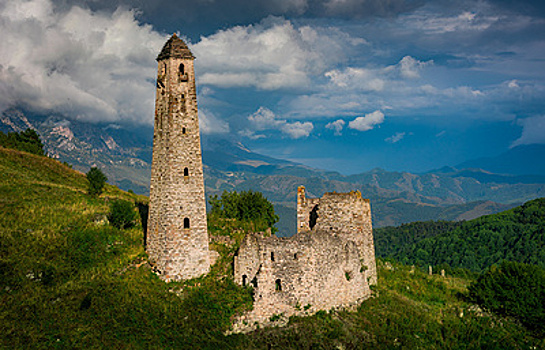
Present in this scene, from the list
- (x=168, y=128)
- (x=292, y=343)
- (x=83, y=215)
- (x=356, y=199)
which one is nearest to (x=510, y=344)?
(x=356, y=199)

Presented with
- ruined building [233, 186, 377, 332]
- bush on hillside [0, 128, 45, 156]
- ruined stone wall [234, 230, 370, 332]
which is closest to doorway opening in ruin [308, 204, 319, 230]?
ruined building [233, 186, 377, 332]

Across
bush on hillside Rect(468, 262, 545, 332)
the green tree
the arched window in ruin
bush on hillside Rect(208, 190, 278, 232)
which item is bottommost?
bush on hillside Rect(468, 262, 545, 332)

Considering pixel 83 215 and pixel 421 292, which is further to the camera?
pixel 421 292

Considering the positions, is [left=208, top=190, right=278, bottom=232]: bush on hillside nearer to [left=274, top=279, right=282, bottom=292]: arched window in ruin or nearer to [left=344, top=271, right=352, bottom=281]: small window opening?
[left=344, top=271, right=352, bottom=281]: small window opening

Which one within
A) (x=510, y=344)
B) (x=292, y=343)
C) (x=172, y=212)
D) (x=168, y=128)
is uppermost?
(x=168, y=128)

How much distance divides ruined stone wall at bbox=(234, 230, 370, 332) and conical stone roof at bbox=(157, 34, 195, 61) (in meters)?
14.1

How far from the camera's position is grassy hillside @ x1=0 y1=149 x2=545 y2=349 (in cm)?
2444

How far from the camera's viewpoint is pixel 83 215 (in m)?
39.6

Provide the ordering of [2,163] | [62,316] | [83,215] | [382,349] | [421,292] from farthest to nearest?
[2,163] < [421,292] < [83,215] < [382,349] < [62,316]

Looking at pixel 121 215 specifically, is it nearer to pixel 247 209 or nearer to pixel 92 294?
pixel 92 294

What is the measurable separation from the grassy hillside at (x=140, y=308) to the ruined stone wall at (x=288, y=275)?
2.72ft

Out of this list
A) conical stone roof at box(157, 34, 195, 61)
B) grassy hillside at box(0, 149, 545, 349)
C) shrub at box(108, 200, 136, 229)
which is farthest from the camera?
shrub at box(108, 200, 136, 229)

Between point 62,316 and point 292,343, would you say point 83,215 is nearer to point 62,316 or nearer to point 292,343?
point 62,316

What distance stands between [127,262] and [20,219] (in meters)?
12.5
